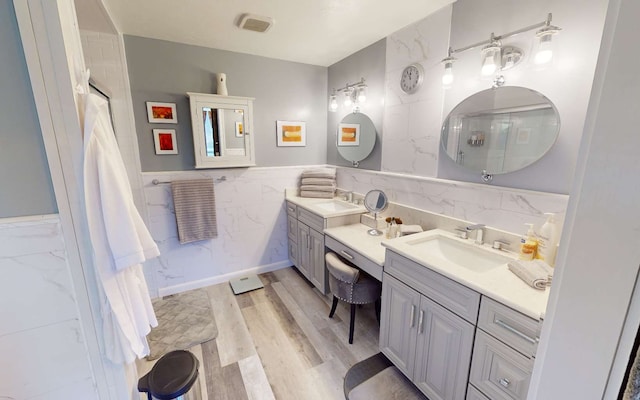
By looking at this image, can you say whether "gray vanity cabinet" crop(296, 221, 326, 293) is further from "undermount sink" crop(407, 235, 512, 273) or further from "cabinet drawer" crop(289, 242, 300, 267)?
"undermount sink" crop(407, 235, 512, 273)

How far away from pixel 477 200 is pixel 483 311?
799mm

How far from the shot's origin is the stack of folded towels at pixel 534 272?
3.81 ft

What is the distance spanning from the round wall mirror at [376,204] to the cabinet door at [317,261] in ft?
1.61

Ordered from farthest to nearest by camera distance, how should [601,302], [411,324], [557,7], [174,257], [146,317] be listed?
[174,257] < [411,324] < [557,7] < [146,317] < [601,302]

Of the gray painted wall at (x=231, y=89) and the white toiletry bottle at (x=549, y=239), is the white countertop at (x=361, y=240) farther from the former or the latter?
the gray painted wall at (x=231, y=89)

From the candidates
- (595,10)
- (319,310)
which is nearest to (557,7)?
(595,10)

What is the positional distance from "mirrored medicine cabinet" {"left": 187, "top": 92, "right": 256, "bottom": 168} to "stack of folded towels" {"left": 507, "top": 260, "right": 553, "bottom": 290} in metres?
2.38

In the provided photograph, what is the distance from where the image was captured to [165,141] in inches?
97.4

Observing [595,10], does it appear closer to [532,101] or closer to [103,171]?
[532,101]

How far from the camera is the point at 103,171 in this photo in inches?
35.8

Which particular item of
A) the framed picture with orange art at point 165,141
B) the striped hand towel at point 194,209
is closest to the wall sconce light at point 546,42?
the striped hand towel at point 194,209

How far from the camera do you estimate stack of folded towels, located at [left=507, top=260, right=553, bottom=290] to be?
3.81ft

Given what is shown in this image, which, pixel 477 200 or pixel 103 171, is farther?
pixel 477 200

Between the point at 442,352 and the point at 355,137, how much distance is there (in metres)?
2.06
